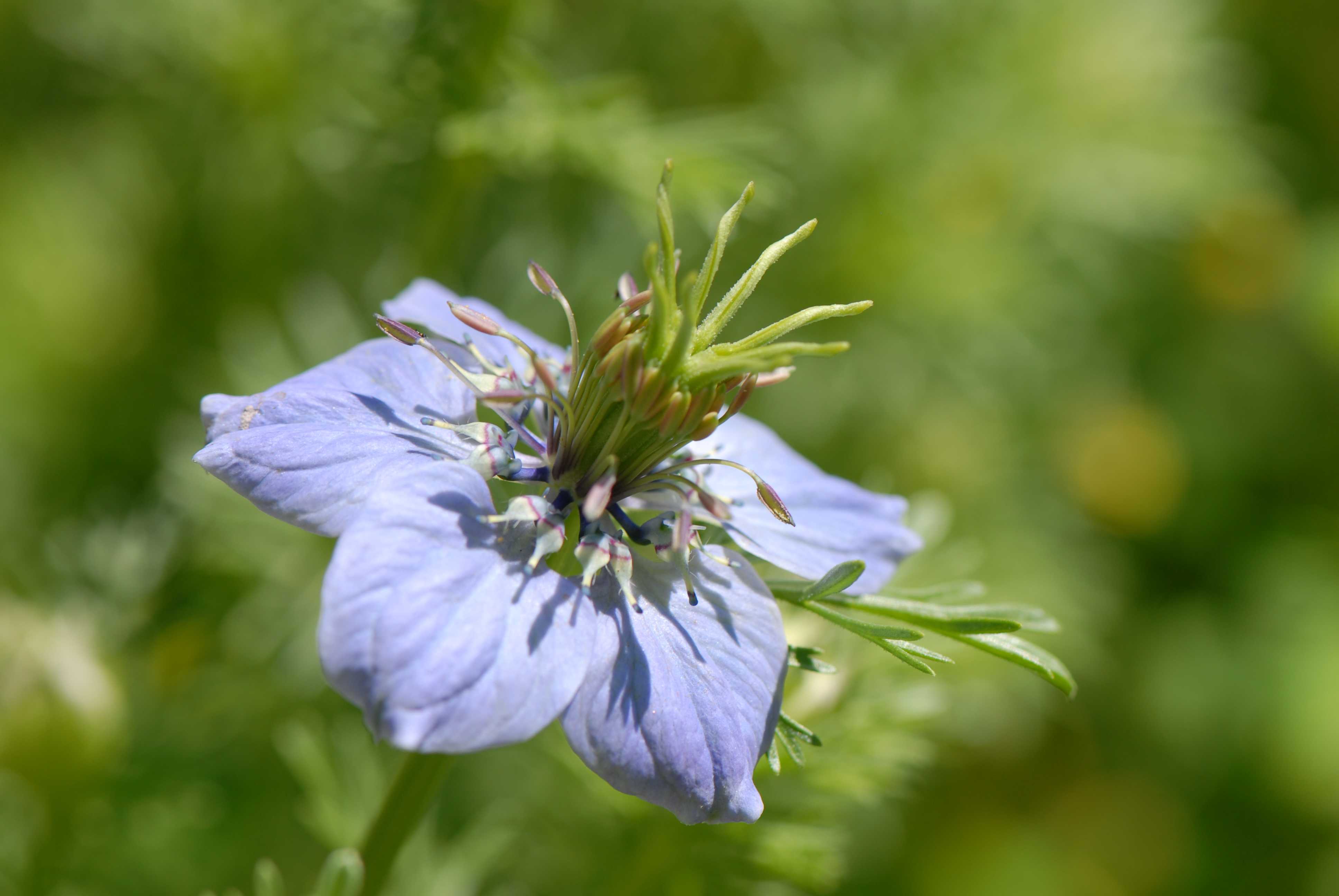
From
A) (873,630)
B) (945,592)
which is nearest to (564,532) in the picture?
(873,630)

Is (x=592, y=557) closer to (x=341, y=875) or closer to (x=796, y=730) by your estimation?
(x=796, y=730)

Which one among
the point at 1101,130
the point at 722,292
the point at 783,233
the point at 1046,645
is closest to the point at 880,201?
the point at 783,233

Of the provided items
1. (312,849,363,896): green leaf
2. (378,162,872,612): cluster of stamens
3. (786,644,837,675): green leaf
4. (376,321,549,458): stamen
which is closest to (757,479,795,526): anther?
(378,162,872,612): cluster of stamens

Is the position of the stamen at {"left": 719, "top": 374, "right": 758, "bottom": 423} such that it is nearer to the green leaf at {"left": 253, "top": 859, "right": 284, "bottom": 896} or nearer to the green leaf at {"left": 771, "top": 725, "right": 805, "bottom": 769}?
the green leaf at {"left": 771, "top": 725, "right": 805, "bottom": 769}

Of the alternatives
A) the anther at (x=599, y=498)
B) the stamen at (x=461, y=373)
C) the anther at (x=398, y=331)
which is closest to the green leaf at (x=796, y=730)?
the anther at (x=599, y=498)

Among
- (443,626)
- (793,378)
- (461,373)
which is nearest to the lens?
(443,626)

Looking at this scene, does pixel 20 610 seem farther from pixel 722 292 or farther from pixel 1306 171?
pixel 1306 171
